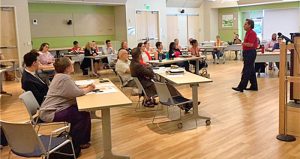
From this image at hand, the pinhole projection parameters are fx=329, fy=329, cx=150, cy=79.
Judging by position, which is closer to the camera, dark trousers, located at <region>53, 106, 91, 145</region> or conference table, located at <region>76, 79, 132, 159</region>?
conference table, located at <region>76, 79, 132, 159</region>

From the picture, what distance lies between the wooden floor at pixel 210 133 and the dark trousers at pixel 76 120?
0.70 feet

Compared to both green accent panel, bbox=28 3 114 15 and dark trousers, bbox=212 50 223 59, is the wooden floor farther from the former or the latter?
dark trousers, bbox=212 50 223 59

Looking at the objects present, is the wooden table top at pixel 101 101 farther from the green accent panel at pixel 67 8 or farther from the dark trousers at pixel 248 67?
the green accent panel at pixel 67 8

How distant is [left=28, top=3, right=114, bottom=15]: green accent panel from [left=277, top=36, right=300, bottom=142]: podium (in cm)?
1044

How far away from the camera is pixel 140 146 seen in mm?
4113

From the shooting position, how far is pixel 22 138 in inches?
106

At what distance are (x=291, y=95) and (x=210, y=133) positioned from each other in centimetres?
116

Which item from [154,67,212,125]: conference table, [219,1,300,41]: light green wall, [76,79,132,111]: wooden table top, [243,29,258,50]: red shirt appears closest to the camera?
[76,79,132,111]: wooden table top

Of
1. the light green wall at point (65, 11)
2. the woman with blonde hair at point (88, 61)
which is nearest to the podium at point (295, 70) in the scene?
the woman with blonde hair at point (88, 61)

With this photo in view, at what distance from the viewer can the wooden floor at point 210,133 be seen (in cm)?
380

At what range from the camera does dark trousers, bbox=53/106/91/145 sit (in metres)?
3.85

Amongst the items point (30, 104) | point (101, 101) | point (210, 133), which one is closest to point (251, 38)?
point (210, 133)

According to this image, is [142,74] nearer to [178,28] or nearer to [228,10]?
[178,28]

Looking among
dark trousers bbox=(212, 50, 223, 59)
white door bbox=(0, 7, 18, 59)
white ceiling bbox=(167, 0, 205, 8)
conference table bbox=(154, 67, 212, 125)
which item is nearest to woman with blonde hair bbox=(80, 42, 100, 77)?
white door bbox=(0, 7, 18, 59)
